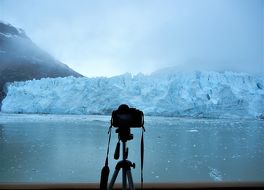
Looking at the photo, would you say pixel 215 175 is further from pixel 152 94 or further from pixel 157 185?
pixel 152 94

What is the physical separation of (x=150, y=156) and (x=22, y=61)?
3816mm

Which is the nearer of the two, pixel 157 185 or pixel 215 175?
pixel 157 185

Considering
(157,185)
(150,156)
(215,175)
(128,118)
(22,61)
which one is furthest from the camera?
(22,61)

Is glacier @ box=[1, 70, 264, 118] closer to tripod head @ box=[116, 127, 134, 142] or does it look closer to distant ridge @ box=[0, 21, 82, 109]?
distant ridge @ box=[0, 21, 82, 109]

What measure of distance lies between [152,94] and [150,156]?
4.45 m

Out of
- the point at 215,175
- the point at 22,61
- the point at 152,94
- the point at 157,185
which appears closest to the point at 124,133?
the point at 157,185

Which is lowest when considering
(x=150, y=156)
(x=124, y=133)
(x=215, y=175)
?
(x=215, y=175)

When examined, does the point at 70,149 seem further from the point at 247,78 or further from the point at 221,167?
the point at 247,78

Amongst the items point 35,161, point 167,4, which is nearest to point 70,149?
point 35,161

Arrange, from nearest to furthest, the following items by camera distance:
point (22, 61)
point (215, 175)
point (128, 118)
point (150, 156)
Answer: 1. point (128, 118)
2. point (215, 175)
3. point (150, 156)
4. point (22, 61)

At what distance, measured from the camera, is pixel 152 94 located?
31.1 feet

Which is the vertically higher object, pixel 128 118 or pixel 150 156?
pixel 128 118

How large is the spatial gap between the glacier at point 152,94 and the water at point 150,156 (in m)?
1.15

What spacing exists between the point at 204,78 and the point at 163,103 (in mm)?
1571
